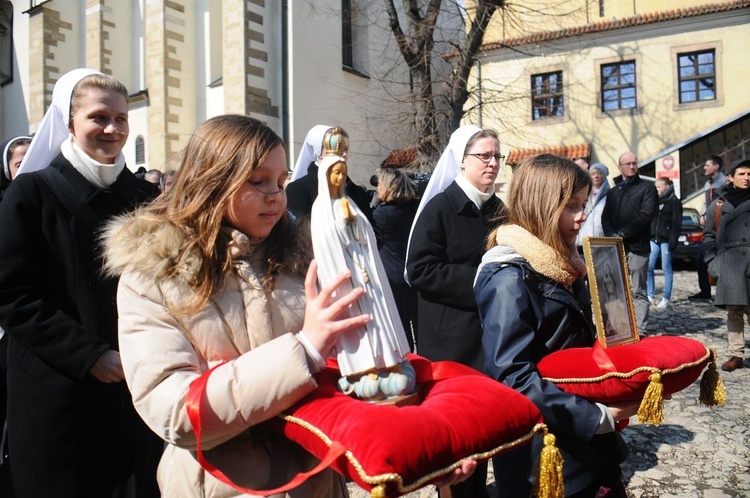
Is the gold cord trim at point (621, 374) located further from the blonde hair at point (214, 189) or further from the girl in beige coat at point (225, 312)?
the blonde hair at point (214, 189)

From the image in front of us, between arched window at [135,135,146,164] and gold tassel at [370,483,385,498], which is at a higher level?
arched window at [135,135,146,164]

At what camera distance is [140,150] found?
20453 mm

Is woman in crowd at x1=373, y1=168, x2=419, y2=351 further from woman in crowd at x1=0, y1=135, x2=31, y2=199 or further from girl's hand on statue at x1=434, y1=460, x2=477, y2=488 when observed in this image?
girl's hand on statue at x1=434, y1=460, x2=477, y2=488

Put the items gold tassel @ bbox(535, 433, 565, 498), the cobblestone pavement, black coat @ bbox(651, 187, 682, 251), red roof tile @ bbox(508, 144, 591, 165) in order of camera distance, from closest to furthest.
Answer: gold tassel @ bbox(535, 433, 565, 498) < the cobblestone pavement < black coat @ bbox(651, 187, 682, 251) < red roof tile @ bbox(508, 144, 591, 165)

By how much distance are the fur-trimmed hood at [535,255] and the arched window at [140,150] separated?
779 inches

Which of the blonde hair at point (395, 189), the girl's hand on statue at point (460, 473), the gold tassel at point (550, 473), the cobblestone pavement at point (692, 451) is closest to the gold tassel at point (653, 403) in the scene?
the gold tassel at point (550, 473)

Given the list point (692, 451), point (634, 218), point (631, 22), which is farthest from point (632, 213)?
point (631, 22)

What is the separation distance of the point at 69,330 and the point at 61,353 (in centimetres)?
9

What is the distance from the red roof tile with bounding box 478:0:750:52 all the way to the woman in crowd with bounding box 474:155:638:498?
66.4 feet

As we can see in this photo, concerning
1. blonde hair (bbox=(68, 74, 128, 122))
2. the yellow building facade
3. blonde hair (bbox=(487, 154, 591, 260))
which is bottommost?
blonde hair (bbox=(487, 154, 591, 260))

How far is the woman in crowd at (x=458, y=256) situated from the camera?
132 inches

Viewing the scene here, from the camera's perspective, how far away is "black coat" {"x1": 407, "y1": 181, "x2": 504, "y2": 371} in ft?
11.0

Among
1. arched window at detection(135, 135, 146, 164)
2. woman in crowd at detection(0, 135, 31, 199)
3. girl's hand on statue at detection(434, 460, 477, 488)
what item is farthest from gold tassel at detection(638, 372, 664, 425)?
arched window at detection(135, 135, 146, 164)

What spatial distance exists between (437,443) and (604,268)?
116cm
